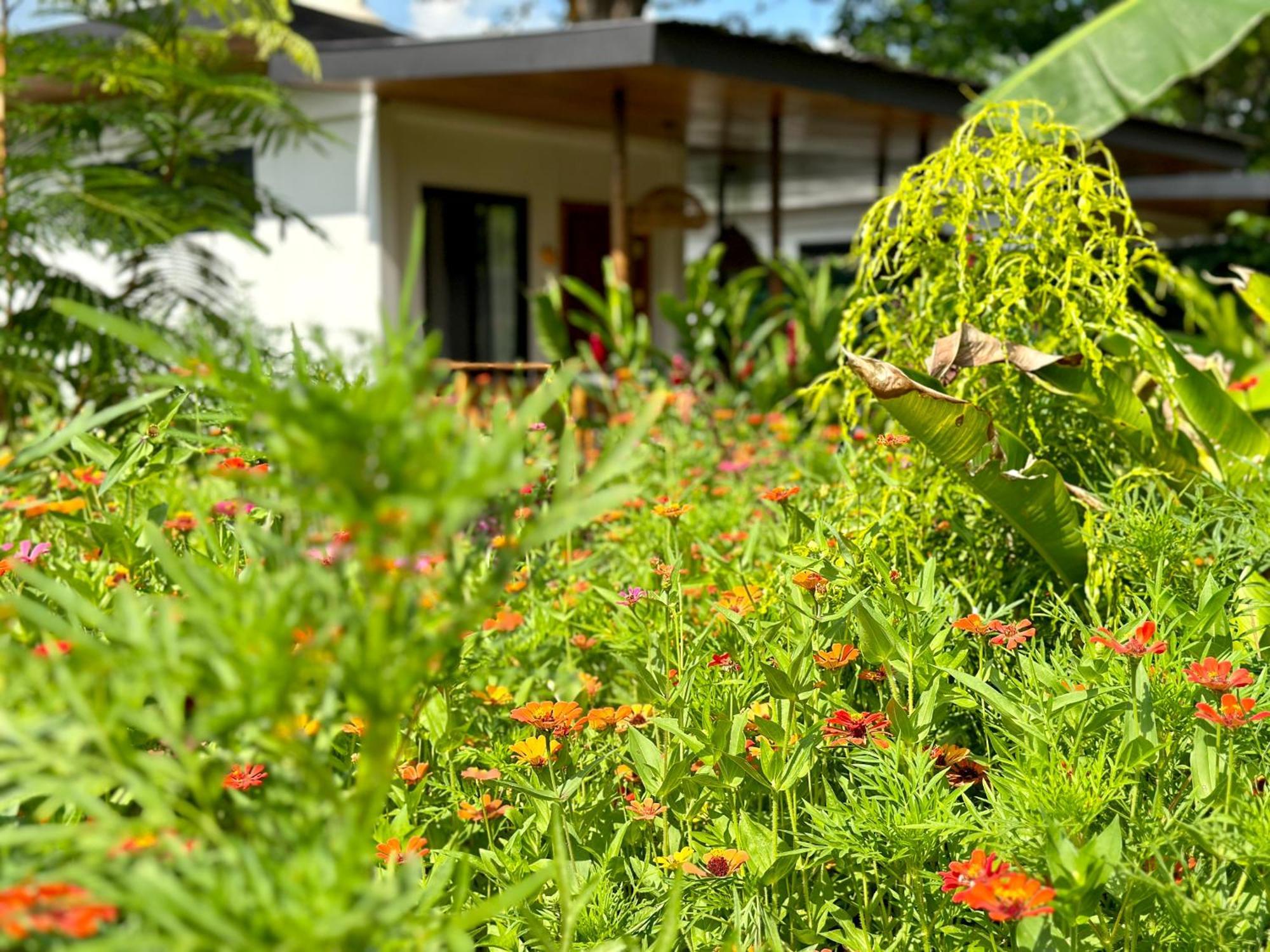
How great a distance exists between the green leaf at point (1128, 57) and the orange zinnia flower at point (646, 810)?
4.96 metres

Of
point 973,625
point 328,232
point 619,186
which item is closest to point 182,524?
point 973,625

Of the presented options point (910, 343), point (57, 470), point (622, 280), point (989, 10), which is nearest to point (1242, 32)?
point (622, 280)

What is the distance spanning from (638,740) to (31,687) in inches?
38.9

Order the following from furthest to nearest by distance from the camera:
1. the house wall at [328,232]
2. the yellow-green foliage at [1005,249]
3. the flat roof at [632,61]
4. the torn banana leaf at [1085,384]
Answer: the house wall at [328,232] → the flat roof at [632,61] → the yellow-green foliage at [1005,249] → the torn banana leaf at [1085,384]

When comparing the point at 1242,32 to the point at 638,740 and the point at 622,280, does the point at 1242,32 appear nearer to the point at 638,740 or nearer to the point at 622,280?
the point at 622,280

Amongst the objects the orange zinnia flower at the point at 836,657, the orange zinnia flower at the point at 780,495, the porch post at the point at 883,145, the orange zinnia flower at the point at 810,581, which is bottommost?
the orange zinnia flower at the point at 836,657

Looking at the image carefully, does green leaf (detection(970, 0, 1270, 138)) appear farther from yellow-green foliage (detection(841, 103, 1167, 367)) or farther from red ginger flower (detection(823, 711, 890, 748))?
red ginger flower (detection(823, 711, 890, 748))

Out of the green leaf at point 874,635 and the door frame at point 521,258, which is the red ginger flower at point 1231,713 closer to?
the green leaf at point 874,635

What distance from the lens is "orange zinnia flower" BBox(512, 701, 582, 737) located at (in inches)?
65.2

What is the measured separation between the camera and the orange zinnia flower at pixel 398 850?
1.52 meters

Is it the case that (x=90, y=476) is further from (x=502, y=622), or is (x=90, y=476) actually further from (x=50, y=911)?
(x=50, y=911)

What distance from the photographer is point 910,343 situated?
8.20 feet

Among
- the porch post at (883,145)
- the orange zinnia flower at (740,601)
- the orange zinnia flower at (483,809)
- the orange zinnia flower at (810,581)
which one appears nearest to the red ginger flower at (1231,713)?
the orange zinnia flower at (810,581)

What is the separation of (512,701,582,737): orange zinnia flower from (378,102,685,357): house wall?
751cm
